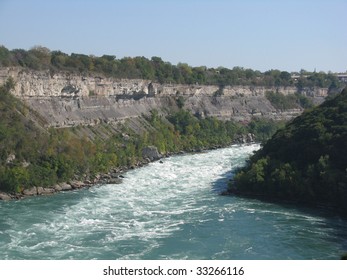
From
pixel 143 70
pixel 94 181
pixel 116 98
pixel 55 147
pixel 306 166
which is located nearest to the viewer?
pixel 306 166

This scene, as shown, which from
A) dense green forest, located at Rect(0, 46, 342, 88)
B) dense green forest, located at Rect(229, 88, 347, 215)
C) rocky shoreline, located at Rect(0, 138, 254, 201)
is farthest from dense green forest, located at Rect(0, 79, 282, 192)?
dense green forest, located at Rect(229, 88, 347, 215)

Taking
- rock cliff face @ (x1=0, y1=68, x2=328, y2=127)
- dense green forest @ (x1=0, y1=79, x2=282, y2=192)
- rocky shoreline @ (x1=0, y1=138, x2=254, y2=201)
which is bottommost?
rocky shoreline @ (x1=0, y1=138, x2=254, y2=201)

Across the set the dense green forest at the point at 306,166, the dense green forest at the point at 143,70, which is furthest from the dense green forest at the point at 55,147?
the dense green forest at the point at 306,166

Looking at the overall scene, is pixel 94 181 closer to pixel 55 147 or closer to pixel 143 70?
pixel 55 147

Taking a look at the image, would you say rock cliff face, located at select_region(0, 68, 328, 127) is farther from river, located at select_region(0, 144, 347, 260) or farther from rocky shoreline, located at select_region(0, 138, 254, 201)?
river, located at select_region(0, 144, 347, 260)

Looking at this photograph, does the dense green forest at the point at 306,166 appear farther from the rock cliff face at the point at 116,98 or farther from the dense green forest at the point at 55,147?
the rock cliff face at the point at 116,98

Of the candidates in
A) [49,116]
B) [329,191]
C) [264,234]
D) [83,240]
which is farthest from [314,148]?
[49,116]

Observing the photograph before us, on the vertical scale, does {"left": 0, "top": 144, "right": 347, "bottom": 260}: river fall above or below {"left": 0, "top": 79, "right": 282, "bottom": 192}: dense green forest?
below

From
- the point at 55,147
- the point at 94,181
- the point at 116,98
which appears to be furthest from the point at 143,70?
the point at 94,181
